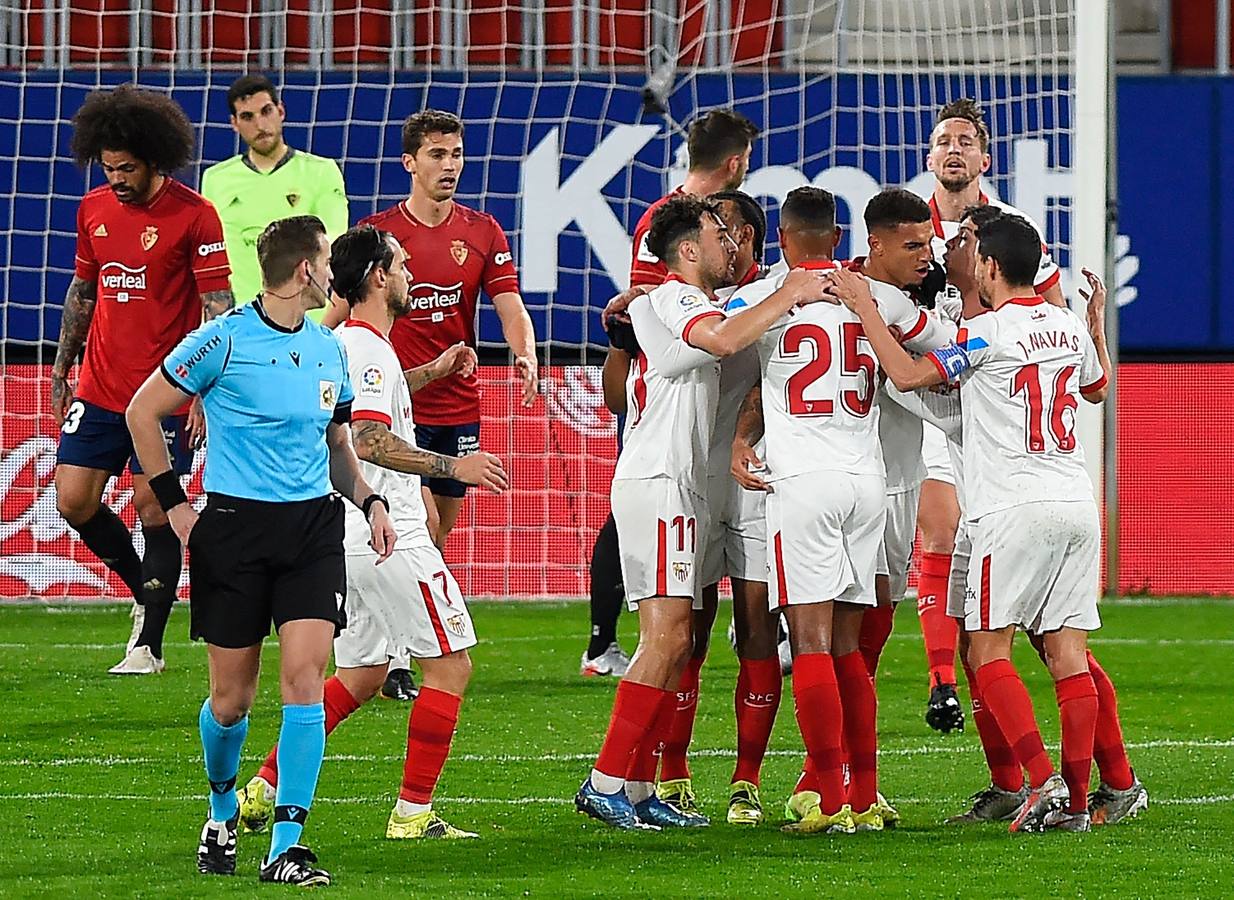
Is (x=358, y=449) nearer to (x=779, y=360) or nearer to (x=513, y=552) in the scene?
(x=779, y=360)

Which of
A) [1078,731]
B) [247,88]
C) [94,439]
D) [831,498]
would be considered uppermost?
[247,88]

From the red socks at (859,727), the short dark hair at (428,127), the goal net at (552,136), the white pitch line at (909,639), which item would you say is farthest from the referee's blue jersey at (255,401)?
the goal net at (552,136)

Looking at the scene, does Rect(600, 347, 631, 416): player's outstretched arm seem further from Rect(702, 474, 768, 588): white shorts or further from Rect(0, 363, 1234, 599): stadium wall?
Rect(0, 363, 1234, 599): stadium wall

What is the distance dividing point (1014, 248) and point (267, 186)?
14.9 ft

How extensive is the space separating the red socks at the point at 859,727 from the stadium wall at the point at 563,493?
250 inches

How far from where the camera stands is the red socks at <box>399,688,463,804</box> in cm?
542

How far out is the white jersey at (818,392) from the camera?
18.3 ft

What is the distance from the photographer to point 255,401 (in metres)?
4.96

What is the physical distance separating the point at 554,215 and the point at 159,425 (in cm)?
758

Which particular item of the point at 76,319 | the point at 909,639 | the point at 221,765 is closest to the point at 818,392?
the point at 221,765

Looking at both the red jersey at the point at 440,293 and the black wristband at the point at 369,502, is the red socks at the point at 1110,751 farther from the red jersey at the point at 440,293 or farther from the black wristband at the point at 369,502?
the red jersey at the point at 440,293

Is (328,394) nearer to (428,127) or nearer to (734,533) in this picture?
(734,533)

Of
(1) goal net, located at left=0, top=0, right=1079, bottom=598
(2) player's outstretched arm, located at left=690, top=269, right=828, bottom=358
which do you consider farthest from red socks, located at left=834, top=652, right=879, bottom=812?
(1) goal net, located at left=0, top=0, right=1079, bottom=598

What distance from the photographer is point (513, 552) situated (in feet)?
40.0
